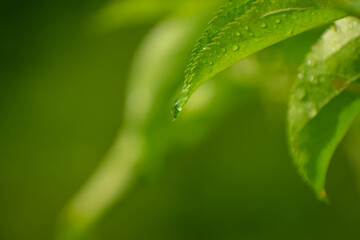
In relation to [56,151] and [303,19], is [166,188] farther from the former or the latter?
[303,19]

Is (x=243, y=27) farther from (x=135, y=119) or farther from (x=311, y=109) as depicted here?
(x=135, y=119)

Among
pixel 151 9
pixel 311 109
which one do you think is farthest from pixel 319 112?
pixel 151 9

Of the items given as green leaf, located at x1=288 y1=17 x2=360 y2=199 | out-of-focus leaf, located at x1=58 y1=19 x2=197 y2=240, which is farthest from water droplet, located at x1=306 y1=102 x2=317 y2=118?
out-of-focus leaf, located at x1=58 y1=19 x2=197 y2=240

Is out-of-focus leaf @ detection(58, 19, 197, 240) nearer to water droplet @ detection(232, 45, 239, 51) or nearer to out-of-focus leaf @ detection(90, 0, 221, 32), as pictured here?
out-of-focus leaf @ detection(90, 0, 221, 32)

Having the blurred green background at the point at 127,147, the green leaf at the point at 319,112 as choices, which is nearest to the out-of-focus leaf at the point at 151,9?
the blurred green background at the point at 127,147

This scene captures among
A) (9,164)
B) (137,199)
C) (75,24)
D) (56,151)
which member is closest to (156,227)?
(137,199)

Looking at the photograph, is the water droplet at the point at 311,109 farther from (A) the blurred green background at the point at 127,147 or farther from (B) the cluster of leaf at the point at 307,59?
(A) the blurred green background at the point at 127,147
